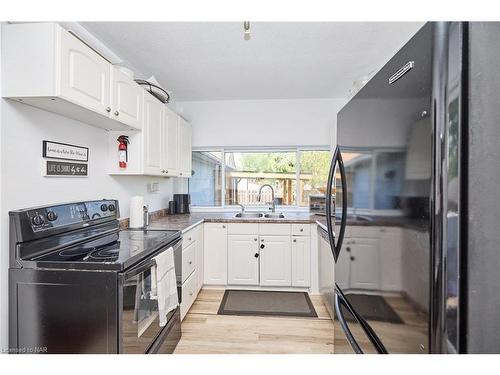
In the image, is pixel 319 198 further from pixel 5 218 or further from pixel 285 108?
pixel 5 218

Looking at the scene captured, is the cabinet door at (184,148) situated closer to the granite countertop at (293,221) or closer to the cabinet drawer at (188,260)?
the granite countertop at (293,221)

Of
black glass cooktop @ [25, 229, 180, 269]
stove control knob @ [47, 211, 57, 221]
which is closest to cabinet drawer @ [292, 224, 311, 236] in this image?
black glass cooktop @ [25, 229, 180, 269]

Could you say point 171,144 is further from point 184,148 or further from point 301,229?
point 301,229

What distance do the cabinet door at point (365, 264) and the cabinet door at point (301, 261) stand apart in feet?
5.81

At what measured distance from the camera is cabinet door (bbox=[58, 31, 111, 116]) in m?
1.28

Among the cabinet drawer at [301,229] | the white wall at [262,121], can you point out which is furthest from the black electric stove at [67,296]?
the white wall at [262,121]

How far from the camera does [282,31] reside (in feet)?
6.24

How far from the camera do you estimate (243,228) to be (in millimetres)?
2916

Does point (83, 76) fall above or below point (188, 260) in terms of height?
above

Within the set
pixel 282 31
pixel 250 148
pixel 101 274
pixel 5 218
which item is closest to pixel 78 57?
pixel 5 218

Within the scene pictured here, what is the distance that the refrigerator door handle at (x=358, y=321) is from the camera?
0.88 metres

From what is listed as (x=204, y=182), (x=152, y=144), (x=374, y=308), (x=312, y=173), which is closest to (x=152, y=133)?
(x=152, y=144)

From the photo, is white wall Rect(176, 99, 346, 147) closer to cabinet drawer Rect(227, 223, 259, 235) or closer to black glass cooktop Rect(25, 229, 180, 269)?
cabinet drawer Rect(227, 223, 259, 235)

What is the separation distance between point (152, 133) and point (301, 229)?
5.79ft
